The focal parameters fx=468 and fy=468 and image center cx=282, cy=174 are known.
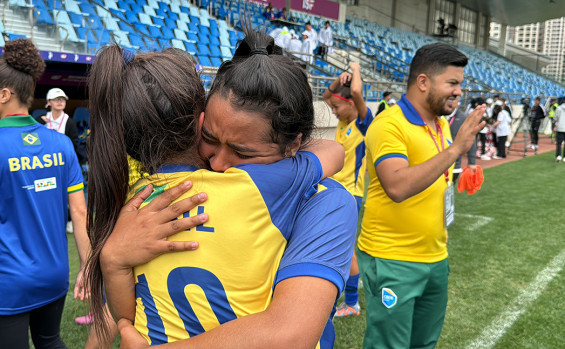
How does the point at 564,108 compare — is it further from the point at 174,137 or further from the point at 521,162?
the point at 174,137

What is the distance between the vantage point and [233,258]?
936mm

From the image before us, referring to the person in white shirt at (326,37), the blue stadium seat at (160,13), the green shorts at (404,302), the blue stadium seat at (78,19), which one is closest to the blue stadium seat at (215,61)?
the blue stadium seat at (160,13)

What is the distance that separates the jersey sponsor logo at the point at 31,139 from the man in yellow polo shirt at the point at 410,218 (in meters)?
1.65

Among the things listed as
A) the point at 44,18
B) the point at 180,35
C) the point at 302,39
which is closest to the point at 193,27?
the point at 180,35

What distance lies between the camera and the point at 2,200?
2.09m

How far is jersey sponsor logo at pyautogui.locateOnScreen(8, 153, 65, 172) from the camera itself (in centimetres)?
210

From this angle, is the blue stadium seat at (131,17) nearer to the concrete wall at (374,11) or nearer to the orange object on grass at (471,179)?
the orange object on grass at (471,179)

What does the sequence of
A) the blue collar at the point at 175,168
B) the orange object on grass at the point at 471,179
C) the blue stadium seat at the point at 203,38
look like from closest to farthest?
the blue collar at the point at 175,168 → the orange object on grass at the point at 471,179 → the blue stadium seat at the point at 203,38

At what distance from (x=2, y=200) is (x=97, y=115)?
1.35 m

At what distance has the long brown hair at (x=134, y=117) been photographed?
1027 millimetres

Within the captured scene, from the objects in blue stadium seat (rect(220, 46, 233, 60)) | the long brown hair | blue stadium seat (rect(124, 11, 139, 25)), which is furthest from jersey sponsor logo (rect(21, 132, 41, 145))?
blue stadium seat (rect(220, 46, 233, 60))

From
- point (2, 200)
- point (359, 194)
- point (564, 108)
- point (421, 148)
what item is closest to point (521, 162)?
point (564, 108)

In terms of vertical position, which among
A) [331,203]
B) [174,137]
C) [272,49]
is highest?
[272,49]

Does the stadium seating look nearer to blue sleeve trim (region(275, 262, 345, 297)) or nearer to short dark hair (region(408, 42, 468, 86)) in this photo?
blue sleeve trim (region(275, 262, 345, 297))
